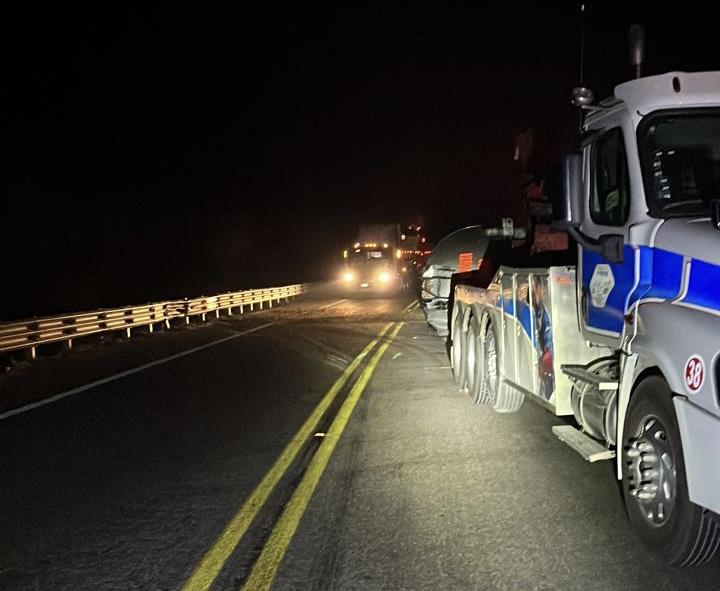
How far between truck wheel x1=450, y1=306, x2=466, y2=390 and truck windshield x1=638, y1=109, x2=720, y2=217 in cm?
553

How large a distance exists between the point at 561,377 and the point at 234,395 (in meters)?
5.82

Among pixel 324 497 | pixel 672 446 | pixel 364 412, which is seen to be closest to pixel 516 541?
pixel 672 446

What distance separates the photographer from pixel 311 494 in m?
6.13

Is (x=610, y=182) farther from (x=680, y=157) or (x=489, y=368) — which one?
(x=489, y=368)

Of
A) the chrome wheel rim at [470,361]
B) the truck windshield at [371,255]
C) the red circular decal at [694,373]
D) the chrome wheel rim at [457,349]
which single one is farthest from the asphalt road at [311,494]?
the truck windshield at [371,255]

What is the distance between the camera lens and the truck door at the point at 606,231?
543 centimetres

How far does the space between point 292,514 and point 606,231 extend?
10.0 feet

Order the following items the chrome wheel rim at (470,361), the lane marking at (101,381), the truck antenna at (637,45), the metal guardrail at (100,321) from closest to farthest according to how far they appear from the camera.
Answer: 1. the truck antenna at (637,45)
2. the chrome wheel rim at (470,361)
3. the lane marking at (101,381)
4. the metal guardrail at (100,321)

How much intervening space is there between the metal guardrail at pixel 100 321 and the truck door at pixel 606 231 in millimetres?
12789

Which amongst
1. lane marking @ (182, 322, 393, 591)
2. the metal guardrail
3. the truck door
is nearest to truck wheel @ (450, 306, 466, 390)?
lane marking @ (182, 322, 393, 591)

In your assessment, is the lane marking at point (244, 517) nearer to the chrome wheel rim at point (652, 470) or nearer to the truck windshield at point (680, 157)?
the chrome wheel rim at point (652, 470)

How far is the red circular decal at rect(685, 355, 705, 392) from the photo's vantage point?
4.12 m

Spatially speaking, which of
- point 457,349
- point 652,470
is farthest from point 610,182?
point 457,349

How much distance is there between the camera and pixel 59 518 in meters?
5.77
